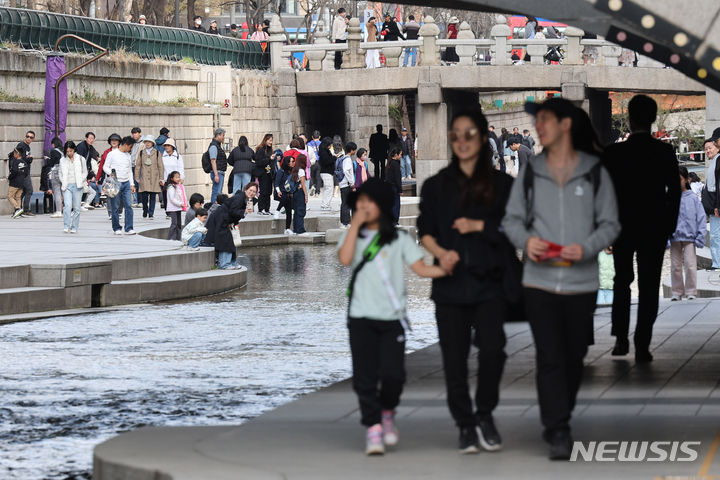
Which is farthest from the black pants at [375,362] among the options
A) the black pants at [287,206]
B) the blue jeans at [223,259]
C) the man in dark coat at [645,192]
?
the black pants at [287,206]

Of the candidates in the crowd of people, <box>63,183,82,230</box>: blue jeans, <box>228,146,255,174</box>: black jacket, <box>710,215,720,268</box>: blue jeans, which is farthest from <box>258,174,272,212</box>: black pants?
the crowd of people

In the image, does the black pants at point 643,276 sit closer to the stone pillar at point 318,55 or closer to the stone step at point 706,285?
the stone step at point 706,285

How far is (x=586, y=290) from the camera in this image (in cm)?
657

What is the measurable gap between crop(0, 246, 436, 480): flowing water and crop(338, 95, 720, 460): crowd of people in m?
2.15

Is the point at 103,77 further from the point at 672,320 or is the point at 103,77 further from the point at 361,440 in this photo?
the point at 361,440

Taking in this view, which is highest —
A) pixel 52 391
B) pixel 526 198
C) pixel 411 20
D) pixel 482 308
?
pixel 411 20

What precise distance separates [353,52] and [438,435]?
39653 mm

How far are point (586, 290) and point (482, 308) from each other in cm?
49

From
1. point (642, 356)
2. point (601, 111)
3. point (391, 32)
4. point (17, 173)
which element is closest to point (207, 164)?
point (17, 173)

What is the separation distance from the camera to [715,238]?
56.7ft

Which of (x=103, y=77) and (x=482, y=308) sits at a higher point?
(x=103, y=77)

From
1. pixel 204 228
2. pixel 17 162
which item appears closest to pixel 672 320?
pixel 204 228

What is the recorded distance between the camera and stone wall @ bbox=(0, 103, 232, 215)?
100.0ft

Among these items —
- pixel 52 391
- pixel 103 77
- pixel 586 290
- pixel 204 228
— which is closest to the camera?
pixel 586 290
